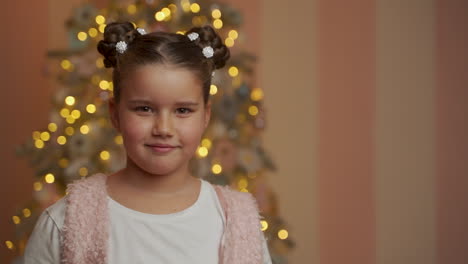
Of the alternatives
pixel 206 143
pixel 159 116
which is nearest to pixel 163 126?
pixel 159 116

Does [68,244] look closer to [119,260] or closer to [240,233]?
[119,260]

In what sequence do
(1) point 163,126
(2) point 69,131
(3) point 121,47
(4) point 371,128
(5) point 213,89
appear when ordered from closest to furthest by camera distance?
(1) point 163,126
(3) point 121,47
(5) point 213,89
(2) point 69,131
(4) point 371,128

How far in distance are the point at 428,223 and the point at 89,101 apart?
6.62 ft

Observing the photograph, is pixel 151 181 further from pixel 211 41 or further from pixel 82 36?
pixel 82 36

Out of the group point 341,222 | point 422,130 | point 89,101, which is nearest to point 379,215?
point 341,222

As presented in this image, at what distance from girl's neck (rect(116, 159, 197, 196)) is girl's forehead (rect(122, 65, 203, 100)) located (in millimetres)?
177

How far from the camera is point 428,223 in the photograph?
11.3 ft

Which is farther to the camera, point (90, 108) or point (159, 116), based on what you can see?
point (90, 108)

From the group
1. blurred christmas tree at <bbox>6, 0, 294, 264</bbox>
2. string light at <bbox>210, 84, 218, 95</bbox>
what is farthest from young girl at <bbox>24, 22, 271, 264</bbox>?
blurred christmas tree at <bbox>6, 0, 294, 264</bbox>

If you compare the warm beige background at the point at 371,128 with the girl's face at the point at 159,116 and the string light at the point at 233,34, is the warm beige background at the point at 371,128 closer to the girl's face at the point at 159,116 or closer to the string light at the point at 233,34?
the string light at the point at 233,34

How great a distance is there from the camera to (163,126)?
4.22ft

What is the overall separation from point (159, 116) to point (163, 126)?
3 cm

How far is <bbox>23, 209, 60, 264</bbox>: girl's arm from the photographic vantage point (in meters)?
1.32

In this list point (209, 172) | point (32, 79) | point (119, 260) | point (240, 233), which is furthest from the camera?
point (32, 79)
